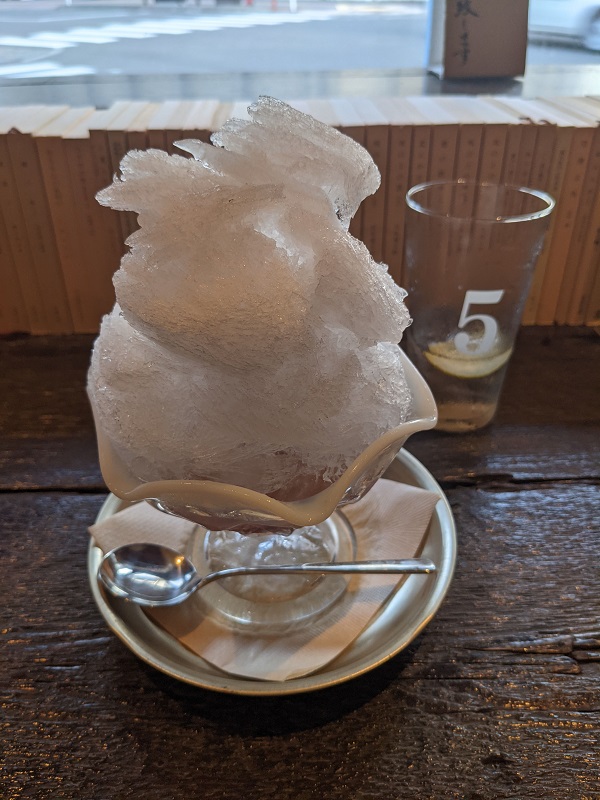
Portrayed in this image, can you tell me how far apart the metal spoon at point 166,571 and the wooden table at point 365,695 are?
0.13 ft

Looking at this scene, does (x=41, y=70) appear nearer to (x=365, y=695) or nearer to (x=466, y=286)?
(x=466, y=286)

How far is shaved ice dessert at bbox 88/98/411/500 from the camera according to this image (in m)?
0.33

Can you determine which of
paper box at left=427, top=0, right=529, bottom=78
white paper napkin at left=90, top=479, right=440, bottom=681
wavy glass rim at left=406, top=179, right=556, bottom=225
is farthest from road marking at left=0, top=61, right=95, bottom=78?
white paper napkin at left=90, top=479, right=440, bottom=681

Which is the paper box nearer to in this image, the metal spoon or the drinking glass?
the drinking glass

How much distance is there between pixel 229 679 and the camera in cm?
40

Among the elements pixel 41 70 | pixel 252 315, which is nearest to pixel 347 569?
pixel 252 315

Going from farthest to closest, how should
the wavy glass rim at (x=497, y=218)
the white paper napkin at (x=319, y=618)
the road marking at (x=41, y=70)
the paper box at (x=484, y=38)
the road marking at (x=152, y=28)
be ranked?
1. the road marking at (x=152, y=28)
2. the road marking at (x=41, y=70)
3. the paper box at (x=484, y=38)
4. the wavy glass rim at (x=497, y=218)
5. the white paper napkin at (x=319, y=618)

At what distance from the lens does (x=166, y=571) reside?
486 mm

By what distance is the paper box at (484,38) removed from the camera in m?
0.91

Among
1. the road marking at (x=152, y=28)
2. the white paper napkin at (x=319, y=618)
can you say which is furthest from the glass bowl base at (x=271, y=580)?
the road marking at (x=152, y=28)

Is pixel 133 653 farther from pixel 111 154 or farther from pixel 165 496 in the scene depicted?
pixel 111 154

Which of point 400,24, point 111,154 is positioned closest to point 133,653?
point 111,154

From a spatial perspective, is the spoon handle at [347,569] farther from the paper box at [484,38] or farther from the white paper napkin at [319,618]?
the paper box at [484,38]

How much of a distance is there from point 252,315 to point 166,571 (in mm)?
253
